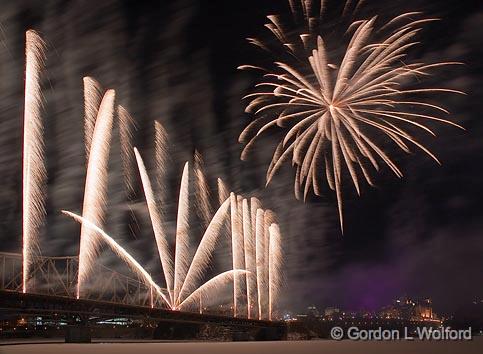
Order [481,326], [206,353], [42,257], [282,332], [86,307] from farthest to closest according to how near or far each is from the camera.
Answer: [481,326] < [282,332] < [42,257] < [86,307] < [206,353]

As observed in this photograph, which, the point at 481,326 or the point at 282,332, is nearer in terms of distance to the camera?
the point at 282,332

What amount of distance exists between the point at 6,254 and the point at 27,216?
71.0ft

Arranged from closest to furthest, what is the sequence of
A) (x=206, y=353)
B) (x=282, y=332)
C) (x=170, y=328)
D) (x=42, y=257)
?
1. (x=206, y=353)
2. (x=42, y=257)
3. (x=282, y=332)
4. (x=170, y=328)

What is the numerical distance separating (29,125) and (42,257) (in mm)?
31727

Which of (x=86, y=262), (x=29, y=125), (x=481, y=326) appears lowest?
(x=481, y=326)

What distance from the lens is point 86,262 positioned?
41.2 m

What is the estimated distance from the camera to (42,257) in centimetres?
6569

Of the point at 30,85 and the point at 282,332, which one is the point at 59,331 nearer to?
the point at 282,332

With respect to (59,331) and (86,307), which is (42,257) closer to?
(86,307)

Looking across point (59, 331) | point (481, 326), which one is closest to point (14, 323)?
point (59, 331)

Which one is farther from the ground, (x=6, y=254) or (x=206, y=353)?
(x=6, y=254)

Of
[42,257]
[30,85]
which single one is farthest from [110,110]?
[42,257]

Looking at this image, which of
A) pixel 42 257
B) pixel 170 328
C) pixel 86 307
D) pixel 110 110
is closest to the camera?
pixel 110 110

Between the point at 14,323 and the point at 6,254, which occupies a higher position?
the point at 6,254
